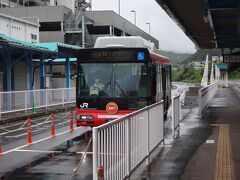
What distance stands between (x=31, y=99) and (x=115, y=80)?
12975mm

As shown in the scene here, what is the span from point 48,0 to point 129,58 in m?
78.5

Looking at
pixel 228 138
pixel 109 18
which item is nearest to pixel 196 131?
pixel 228 138

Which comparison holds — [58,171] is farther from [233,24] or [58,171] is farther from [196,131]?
[233,24]

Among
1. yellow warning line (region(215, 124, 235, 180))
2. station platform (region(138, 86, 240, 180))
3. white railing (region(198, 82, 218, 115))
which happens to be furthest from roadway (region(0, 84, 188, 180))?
white railing (region(198, 82, 218, 115))

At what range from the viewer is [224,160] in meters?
10.4

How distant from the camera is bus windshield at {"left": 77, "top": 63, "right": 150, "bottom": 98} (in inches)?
584

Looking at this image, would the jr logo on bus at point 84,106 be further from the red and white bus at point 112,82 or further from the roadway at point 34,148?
the roadway at point 34,148

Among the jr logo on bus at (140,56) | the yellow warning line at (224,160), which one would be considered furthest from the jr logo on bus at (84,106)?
the yellow warning line at (224,160)

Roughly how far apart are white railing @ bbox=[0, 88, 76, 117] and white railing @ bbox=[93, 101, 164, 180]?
14.3 meters

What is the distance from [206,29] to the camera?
27.2 meters

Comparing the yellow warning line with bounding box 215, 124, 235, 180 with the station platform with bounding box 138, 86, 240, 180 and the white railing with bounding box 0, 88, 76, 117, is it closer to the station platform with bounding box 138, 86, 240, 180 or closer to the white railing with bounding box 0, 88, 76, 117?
the station platform with bounding box 138, 86, 240, 180

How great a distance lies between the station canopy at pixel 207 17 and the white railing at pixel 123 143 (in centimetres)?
774

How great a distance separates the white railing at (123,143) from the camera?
6398mm

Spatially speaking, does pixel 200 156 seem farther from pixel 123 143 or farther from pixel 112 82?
pixel 112 82
